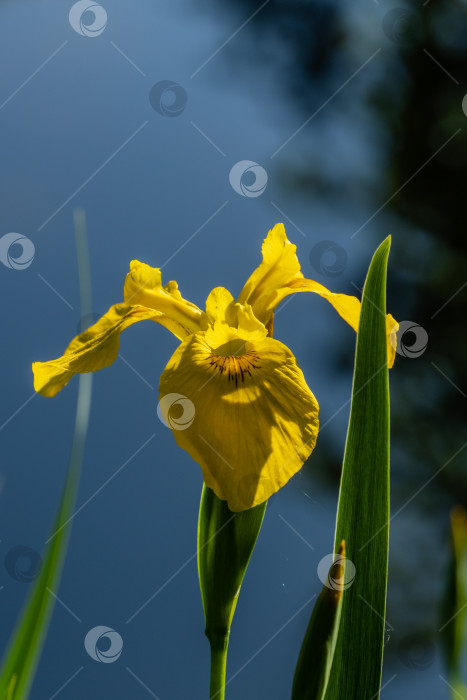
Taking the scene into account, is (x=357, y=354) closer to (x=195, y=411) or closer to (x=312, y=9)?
(x=195, y=411)

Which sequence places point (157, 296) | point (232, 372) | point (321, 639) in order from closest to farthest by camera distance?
point (321, 639), point (232, 372), point (157, 296)

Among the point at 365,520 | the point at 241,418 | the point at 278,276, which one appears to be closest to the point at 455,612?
the point at 365,520

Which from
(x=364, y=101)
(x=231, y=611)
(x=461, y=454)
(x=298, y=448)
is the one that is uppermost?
(x=364, y=101)

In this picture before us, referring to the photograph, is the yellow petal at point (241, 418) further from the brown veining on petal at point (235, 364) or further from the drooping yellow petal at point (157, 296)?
the drooping yellow petal at point (157, 296)

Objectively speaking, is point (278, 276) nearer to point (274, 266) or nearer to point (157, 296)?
point (274, 266)

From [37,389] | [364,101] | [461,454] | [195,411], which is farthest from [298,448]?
[364,101]

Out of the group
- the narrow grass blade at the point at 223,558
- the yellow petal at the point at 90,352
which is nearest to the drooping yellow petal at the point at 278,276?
the yellow petal at the point at 90,352
